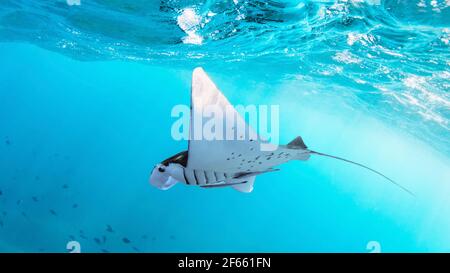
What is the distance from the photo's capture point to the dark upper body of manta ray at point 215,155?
3.09 metres

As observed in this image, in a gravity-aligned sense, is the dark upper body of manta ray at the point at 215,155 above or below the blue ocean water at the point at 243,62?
below

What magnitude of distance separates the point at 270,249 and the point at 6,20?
39.1 m

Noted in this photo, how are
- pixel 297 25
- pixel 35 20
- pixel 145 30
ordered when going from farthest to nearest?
pixel 35 20 < pixel 145 30 < pixel 297 25

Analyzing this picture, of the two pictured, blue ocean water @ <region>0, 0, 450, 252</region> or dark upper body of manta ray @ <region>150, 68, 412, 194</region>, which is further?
blue ocean water @ <region>0, 0, 450, 252</region>

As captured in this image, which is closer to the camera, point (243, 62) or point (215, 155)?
point (215, 155)

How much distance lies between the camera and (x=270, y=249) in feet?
137

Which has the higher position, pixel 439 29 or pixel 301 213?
pixel 301 213

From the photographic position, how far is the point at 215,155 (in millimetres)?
3508

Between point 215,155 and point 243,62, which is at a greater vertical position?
point 243,62

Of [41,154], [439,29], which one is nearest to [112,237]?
[439,29]

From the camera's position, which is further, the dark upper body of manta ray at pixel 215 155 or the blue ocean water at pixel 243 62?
the blue ocean water at pixel 243 62

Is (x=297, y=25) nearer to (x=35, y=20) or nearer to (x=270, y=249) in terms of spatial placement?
(x=35, y=20)

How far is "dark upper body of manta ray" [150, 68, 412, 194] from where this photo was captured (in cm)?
309

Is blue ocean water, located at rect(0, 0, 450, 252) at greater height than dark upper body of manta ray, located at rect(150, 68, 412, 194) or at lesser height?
greater
